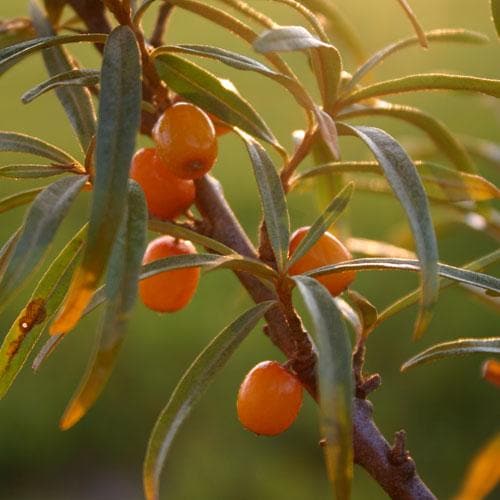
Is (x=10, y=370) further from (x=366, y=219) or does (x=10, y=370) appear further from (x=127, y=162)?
(x=366, y=219)

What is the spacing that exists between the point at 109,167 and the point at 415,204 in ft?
0.65

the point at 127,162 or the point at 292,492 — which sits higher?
the point at 127,162

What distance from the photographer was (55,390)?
2865mm

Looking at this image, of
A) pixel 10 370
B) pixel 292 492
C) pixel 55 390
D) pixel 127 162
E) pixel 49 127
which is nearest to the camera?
pixel 127 162

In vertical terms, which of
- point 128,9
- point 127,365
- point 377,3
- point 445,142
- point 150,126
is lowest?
point 127,365

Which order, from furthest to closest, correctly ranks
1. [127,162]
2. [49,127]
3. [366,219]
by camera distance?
Result: [49,127] < [366,219] < [127,162]

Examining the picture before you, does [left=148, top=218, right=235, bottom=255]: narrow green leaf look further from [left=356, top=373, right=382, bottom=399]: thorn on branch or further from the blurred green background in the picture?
the blurred green background

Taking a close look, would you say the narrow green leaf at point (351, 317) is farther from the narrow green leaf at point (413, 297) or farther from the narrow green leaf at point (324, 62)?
the narrow green leaf at point (324, 62)

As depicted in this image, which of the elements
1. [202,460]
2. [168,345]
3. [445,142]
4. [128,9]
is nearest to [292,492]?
[202,460]

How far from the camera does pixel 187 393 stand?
2.12 ft

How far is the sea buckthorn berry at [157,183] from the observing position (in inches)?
29.0

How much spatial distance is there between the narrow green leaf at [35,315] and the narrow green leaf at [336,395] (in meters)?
0.22

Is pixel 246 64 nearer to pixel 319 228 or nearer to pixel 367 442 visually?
pixel 319 228

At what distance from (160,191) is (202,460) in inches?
79.8
